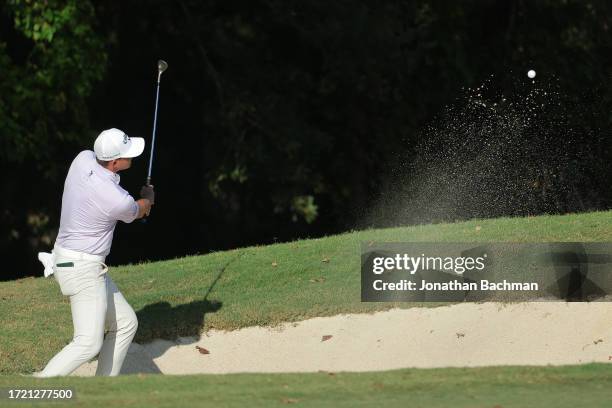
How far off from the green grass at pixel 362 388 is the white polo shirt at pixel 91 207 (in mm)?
928

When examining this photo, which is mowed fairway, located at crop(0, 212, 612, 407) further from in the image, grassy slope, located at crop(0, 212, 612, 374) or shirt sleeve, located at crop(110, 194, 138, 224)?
shirt sleeve, located at crop(110, 194, 138, 224)

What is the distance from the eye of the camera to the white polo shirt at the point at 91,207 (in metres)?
8.41

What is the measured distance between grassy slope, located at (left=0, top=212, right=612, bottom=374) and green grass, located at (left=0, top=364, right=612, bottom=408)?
3.15 meters

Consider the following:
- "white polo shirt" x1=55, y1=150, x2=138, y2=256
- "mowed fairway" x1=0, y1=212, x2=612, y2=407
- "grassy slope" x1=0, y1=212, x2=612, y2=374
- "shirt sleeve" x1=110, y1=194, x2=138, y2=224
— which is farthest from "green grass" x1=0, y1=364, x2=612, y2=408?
"grassy slope" x1=0, y1=212, x2=612, y2=374

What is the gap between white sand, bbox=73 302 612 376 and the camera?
36.5 ft

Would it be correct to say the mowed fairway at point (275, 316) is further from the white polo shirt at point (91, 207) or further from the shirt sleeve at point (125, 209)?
the shirt sleeve at point (125, 209)

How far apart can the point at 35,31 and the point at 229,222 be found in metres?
6.71

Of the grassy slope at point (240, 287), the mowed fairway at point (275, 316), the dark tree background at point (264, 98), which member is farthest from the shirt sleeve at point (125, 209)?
the dark tree background at point (264, 98)

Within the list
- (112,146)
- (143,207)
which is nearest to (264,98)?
(143,207)

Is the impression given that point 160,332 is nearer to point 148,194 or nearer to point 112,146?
point 148,194

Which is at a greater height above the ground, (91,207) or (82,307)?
(91,207)

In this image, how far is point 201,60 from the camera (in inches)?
955

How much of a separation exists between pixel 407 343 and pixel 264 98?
12.2m

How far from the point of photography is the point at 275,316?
1190 cm
